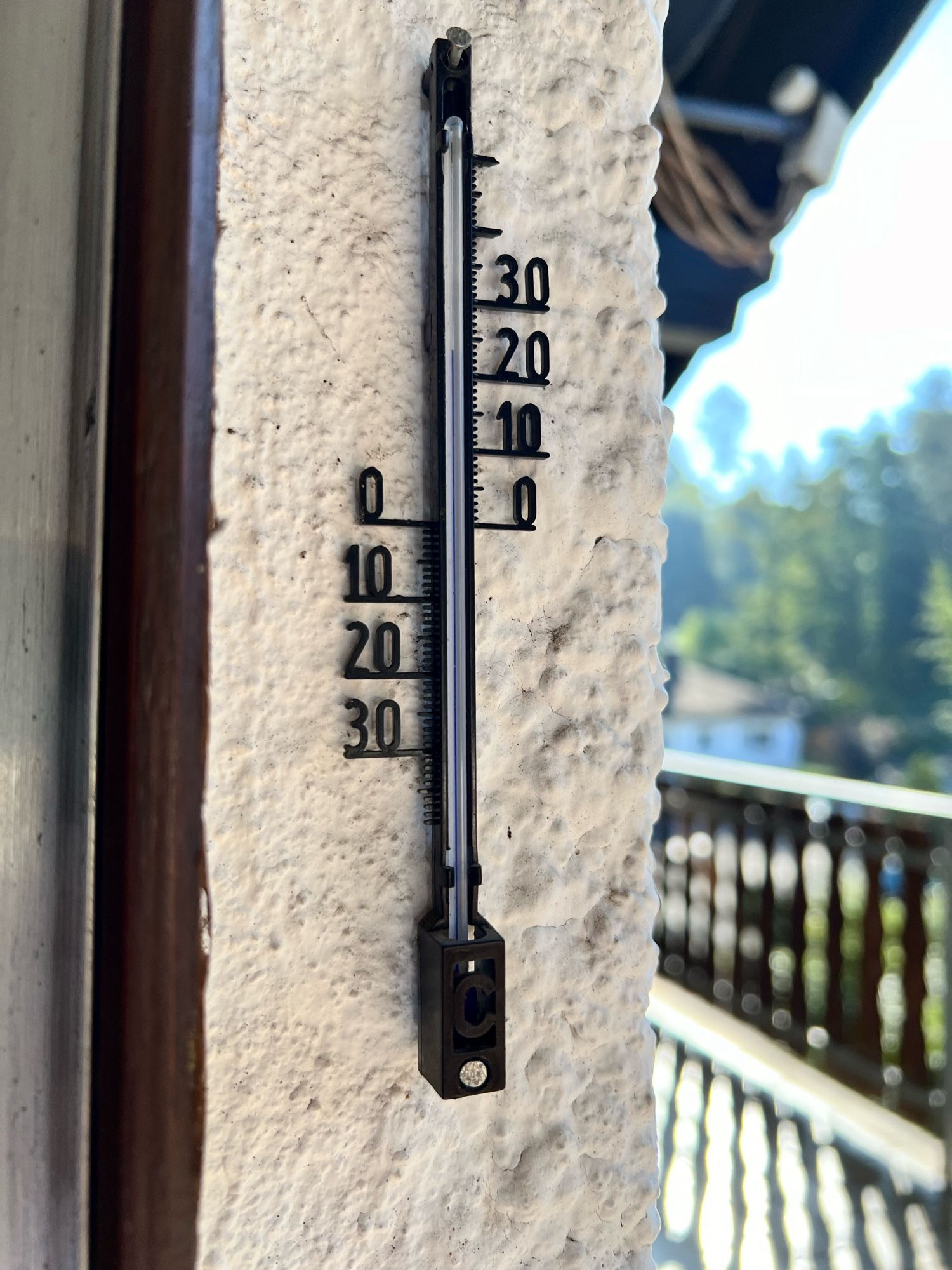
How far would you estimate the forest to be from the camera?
1108 centimetres

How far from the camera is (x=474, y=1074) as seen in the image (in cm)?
50

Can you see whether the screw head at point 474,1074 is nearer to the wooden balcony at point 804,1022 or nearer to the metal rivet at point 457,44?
the metal rivet at point 457,44

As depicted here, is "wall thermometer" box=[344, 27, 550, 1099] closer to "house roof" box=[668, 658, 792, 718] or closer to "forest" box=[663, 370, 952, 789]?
"house roof" box=[668, 658, 792, 718]

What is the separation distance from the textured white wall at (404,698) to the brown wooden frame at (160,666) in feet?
0.05

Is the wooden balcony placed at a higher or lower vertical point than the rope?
lower

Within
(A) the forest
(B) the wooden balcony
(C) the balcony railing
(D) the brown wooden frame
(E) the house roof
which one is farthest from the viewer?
(A) the forest

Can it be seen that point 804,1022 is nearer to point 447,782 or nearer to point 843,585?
point 447,782

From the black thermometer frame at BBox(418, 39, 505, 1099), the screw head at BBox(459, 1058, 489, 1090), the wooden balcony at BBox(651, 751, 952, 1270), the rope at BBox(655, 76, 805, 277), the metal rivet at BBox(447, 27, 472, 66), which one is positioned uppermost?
the rope at BBox(655, 76, 805, 277)

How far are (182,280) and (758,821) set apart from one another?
8.25ft

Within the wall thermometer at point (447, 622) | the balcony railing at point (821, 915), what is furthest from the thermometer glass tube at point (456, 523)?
the balcony railing at point (821, 915)

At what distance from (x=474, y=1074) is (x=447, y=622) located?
0.24 meters

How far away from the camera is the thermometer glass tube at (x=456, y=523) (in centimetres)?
51

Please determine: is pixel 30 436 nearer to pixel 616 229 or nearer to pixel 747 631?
pixel 616 229

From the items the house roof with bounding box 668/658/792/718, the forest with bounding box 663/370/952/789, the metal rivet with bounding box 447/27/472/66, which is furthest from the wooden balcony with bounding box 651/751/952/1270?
the forest with bounding box 663/370/952/789
